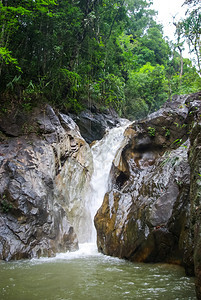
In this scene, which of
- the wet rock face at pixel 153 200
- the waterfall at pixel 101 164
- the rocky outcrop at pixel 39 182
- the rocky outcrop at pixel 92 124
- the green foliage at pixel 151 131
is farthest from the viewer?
the rocky outcrop at pixel 92 124

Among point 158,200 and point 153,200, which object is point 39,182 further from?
point 158,200

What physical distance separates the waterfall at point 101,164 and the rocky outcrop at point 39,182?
0.59 meters

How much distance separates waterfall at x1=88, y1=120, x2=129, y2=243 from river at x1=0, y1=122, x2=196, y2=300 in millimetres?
4146

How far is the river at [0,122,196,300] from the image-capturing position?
3.10 meters

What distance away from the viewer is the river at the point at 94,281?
3.10 metres

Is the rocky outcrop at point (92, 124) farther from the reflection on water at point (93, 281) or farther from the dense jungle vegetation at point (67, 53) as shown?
the reflection on water at point (93, 281)

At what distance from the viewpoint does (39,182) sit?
24.4 feet

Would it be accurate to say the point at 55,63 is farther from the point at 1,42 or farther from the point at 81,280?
the point at 81,280

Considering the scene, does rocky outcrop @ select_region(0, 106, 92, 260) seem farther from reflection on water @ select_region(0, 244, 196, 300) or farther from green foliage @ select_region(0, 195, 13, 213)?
reflection on water @ select_region(0, 244, 196, 300)

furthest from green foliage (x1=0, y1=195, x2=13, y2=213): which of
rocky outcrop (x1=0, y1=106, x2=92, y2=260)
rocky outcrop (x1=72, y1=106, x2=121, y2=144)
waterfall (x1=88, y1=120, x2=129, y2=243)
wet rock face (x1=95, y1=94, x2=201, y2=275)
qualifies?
rocky outcrop (x1=72, y1=106, x2=121, y2=144)

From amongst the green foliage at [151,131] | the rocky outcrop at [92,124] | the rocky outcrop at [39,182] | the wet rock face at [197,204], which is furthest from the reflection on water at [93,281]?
the rocky outcrop at [92,124]

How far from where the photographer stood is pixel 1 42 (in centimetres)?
851

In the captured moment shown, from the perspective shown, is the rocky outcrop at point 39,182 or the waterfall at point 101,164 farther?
the waterfall at point 101,164

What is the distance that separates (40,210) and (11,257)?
1.49 meters
